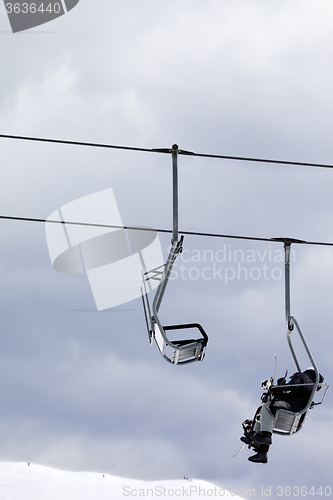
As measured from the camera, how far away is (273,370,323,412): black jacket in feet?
32.3

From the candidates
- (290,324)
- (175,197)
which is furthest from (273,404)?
(175,197)

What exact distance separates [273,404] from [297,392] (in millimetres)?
472

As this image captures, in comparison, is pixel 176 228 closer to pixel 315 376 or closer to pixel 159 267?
pixel 159 267

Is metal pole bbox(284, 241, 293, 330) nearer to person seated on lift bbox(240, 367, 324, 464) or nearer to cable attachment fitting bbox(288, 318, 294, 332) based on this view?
cable attachment fitting bbox(288, 318, 294, 332)

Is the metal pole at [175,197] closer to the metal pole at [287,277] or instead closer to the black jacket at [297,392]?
the metal pole at [287,277]

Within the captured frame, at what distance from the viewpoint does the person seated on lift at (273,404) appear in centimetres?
986

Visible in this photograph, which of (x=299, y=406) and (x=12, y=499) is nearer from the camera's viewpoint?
(x=299, y=406)

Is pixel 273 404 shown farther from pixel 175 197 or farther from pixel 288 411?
pixel 175 197

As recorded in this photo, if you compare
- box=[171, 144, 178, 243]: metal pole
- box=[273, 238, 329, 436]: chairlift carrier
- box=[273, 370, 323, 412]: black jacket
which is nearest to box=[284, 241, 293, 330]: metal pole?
box=[273, 238, 329, 436]: chairlift carrier

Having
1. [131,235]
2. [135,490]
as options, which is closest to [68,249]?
[131,235]

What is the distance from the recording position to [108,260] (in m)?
14.1

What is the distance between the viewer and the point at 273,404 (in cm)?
996

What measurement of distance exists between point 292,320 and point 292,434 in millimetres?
2179

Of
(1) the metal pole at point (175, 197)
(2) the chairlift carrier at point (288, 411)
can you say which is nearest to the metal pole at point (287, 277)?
(2) the chairlift carrier at point (288, 411)
